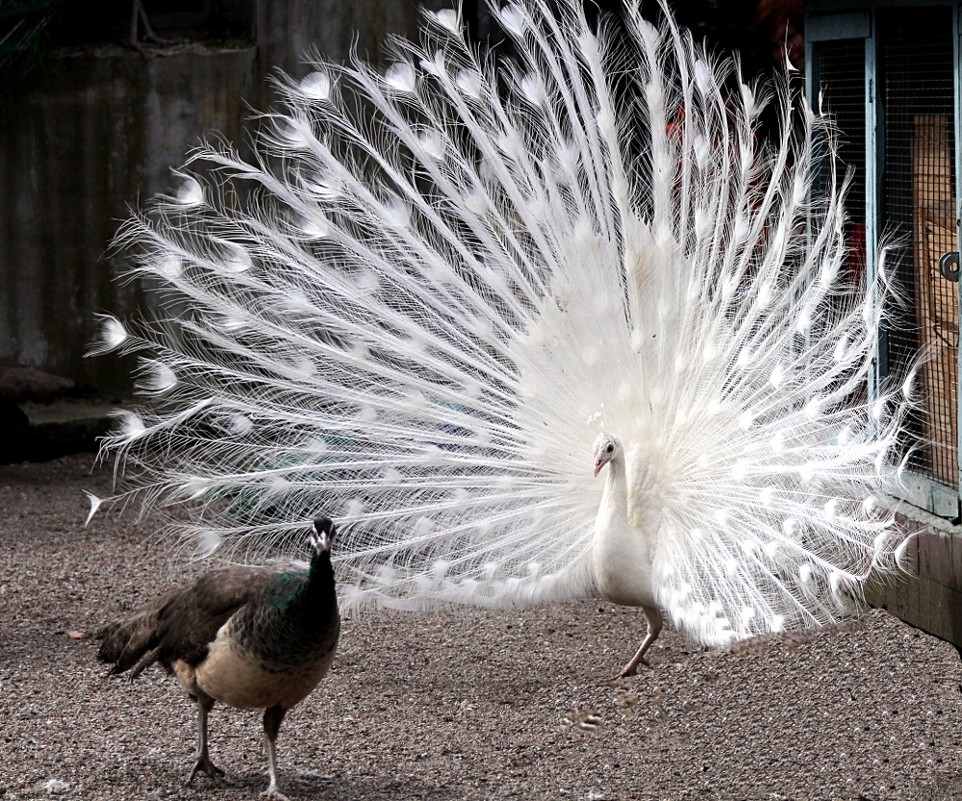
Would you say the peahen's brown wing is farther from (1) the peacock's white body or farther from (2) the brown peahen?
(1) the peacock's white body

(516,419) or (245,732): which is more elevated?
(516,419)

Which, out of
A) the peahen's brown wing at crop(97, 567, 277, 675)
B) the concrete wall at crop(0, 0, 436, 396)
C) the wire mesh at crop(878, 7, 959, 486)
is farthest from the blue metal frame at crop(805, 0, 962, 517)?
the concrete wall at crop(0, 0, 436, 396)

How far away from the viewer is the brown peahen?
12.3 ft

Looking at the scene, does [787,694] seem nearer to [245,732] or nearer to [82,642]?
[245,732]

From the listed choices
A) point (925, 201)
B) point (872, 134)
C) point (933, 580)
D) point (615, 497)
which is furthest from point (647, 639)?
point (872, 134)

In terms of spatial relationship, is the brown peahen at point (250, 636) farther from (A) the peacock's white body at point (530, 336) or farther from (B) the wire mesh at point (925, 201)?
(B) the wire mesh at point (925, 201)

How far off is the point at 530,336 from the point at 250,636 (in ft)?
5.81

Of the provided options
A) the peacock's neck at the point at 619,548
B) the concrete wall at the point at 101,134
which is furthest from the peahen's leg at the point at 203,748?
the concrete wall at the point at 101,134

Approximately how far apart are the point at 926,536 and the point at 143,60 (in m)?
5.85

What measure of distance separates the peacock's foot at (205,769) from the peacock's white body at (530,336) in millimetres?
1009

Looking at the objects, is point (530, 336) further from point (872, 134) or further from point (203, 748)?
point (203, 748)

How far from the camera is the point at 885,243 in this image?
211 inches

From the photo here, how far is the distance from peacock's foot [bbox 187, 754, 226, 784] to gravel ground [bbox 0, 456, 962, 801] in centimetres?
5

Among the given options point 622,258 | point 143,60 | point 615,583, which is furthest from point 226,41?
point 615,583
